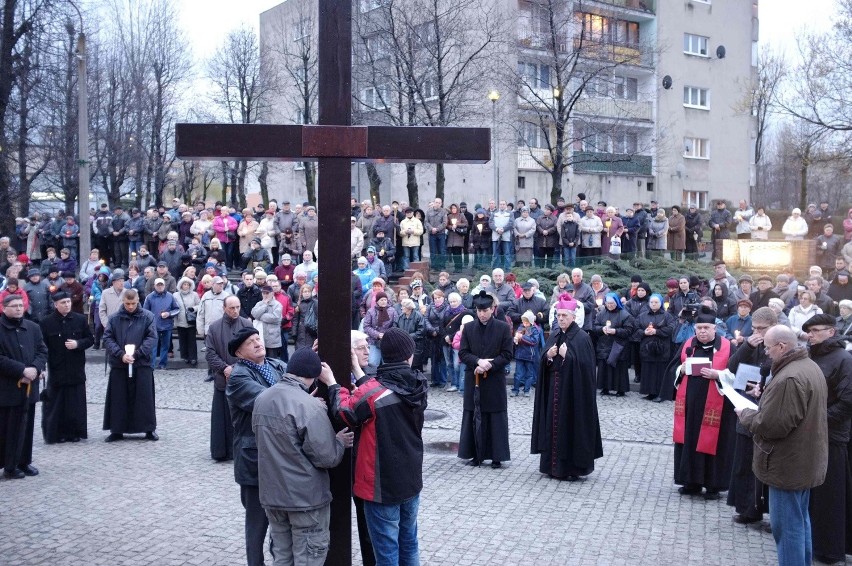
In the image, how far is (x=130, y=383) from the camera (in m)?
11.8

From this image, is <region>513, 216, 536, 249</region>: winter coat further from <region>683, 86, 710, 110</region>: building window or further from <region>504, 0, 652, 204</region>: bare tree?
<region>683, 86, 710, 110</region>: building window

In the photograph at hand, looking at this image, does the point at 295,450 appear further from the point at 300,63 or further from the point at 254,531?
the point at 300,63

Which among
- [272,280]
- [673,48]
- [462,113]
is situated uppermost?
[673,48]

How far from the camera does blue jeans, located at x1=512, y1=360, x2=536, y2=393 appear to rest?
1548 cm

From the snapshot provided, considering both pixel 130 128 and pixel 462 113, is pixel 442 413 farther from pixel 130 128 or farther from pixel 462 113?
pixel 130 128

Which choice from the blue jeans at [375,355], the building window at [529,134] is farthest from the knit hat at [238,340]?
the building window at [529,134]

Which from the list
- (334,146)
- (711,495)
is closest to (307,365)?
(334,146)

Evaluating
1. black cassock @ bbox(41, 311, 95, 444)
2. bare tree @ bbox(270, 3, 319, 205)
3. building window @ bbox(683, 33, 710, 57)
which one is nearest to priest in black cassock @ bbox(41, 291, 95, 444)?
black cassock @ bbox(41, 311, 95, 444)

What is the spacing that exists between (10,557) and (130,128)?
30.3m

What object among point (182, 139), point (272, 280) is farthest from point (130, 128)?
point (182, 139)

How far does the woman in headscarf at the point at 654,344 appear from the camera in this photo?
14.9 metres

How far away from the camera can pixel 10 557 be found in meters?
7.21

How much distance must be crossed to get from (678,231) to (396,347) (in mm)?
19168

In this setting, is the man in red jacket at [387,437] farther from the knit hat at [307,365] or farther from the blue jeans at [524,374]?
the blue jeans at [524,374]
